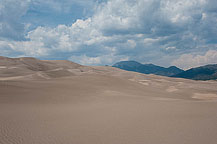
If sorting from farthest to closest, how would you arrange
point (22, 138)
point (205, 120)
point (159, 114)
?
point (159, 114) → point (205, 120) → point (22, 138)

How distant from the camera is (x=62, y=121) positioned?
32.9 feet

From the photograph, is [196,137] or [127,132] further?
[127,132]

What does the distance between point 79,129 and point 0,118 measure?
4.43 meters

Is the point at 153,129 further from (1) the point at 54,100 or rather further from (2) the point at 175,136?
(1) the point at 54,100

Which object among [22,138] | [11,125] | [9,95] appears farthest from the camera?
[9,95]

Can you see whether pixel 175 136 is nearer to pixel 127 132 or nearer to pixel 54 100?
pixel 127 132

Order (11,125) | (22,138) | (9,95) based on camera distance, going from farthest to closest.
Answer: (9,95)
(11,125)
(22,138)

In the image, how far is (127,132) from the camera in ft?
26.9

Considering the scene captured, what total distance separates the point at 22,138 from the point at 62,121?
277 cm

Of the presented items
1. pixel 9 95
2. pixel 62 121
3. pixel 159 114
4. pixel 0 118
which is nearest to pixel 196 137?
pixel 159 114

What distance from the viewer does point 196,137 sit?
7480 mm

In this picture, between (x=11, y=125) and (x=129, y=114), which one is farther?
(x=129, y=114)

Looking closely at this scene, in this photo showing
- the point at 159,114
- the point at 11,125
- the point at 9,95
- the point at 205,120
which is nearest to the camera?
the point at 11,125

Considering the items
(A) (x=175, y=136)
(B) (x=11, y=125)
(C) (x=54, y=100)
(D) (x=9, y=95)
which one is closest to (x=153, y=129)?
(A) (x=175, y=136)
